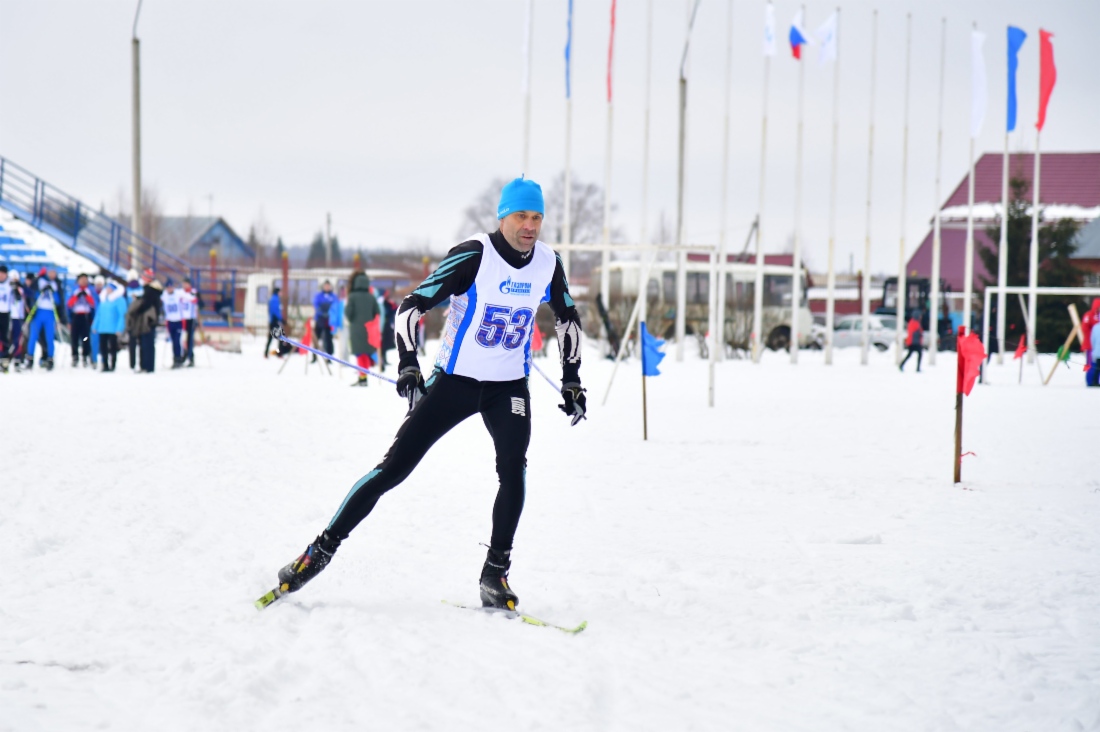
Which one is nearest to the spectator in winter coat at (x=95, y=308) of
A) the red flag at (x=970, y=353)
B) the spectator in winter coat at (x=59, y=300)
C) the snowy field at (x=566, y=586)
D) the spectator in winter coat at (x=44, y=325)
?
the spectator in winter coat at (x=44, y=325)

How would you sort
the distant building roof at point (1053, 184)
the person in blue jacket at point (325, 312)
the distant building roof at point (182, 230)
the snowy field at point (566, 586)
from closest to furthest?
the snowy field at point (566, 586), the person in blue jacket at point (325, 312), the distant building roof at point (1053, 184), the distant building roof at point (182, 230)

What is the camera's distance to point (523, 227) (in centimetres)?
462

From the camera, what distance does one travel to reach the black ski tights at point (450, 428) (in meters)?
4.63

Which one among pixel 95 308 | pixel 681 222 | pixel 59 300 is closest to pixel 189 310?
pixel 95 308

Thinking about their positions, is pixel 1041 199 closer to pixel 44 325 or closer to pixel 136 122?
pixel 136 122

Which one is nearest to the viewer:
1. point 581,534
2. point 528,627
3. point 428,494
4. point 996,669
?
point 996,669

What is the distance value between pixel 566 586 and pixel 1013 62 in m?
26.2

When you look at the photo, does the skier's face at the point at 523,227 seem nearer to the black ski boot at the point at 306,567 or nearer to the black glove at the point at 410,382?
the black glove at the point at 410,382

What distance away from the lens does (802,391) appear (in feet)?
60.3

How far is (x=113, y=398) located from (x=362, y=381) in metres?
4.61

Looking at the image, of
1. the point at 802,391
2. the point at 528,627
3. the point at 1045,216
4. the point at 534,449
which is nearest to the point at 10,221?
the point at 802,391

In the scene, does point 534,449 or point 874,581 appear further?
point 534,449

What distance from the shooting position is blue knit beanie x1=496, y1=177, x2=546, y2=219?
4625mm

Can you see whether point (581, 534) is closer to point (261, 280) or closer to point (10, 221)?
point (10, 221)
